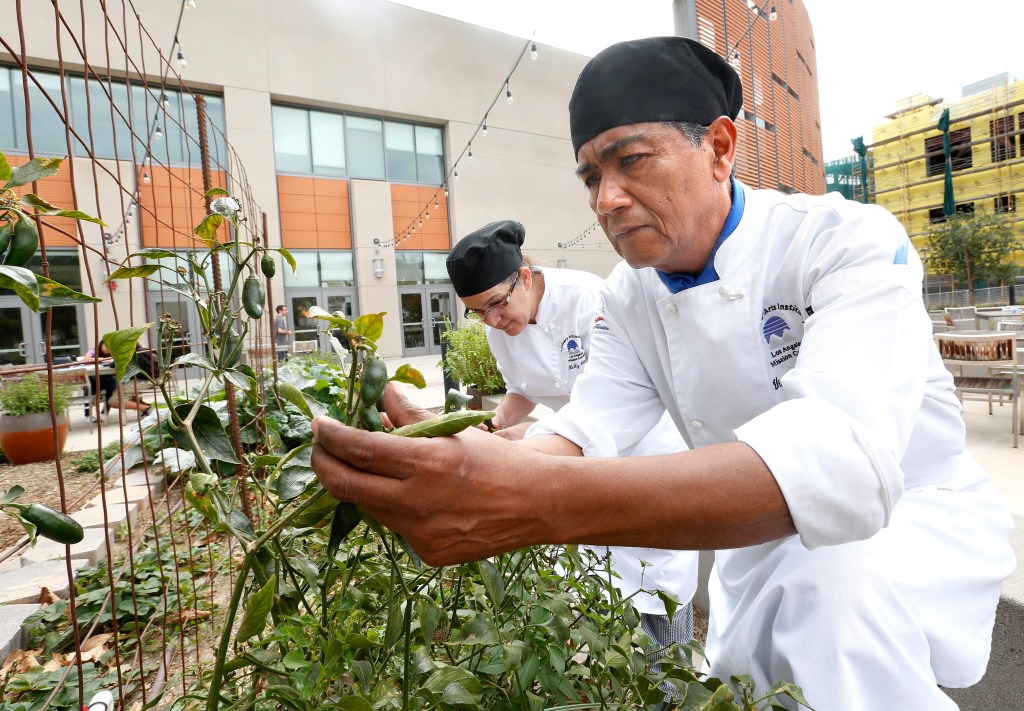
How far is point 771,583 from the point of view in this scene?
1004mm

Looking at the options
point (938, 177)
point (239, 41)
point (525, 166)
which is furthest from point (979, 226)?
point (239, 41)

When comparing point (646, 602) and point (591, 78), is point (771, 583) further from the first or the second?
point (591, 78)

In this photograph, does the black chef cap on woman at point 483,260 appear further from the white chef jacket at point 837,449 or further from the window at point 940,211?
the window at point 940,211

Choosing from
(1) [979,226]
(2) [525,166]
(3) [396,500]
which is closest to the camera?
(3) [396,500]

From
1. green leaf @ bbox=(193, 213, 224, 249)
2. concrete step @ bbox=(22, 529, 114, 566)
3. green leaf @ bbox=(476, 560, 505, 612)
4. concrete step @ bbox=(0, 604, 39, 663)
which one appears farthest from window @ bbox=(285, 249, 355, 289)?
green leaf @ bbox=(476, 560, 505, 612)

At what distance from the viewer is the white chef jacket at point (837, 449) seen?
2.38 ft

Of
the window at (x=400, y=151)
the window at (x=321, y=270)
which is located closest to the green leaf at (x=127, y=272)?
the window at (x=321, y=270)

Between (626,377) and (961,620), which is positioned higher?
(626,377)

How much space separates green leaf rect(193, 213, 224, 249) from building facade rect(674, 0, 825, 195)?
588cm

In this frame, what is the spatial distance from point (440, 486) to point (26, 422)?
6446 millimetres

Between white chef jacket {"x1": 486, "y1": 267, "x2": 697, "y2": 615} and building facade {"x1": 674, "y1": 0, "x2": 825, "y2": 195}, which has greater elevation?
building facade {"x1": 674, "y1": 0, "x2": 825, "y2": 195}

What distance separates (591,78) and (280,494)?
41.5 inches

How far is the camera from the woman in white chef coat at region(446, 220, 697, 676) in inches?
75.8

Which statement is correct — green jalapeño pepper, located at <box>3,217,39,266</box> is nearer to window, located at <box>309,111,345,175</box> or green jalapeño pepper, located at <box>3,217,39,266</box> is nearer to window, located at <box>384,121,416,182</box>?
window, located at <box>309,111,345,175</box>
